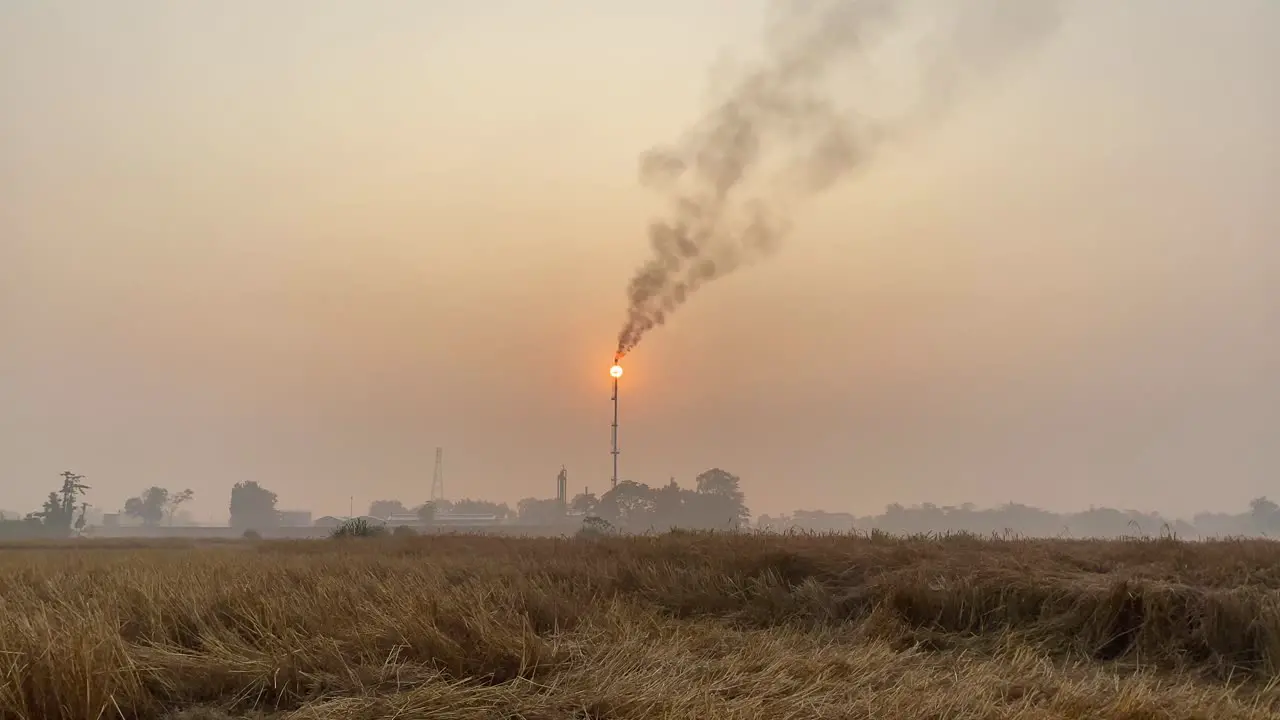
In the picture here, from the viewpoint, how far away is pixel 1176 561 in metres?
9.89

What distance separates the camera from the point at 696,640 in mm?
7000

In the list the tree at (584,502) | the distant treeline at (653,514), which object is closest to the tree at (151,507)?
the distant treeline at (653,514)

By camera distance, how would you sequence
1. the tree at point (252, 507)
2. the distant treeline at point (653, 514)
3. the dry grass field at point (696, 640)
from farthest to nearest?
1. the tree at point (252, 507)
2. the distant treeline at point (653, 514)
3. the dry grass field at point (696, 640)

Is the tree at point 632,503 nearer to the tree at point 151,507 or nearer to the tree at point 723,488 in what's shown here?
the tree at point 723,488

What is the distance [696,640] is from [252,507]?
581ft

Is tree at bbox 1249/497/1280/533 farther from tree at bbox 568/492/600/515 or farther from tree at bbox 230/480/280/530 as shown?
tree at bbox 230/480/280/530

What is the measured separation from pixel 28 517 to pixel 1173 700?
123662 millimetres

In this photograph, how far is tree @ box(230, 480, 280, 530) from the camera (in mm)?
159875

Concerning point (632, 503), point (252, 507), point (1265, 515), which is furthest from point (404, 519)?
point (1265, 515)

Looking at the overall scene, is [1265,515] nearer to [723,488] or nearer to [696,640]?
[723,488]

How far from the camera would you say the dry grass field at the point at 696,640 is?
14.6ft

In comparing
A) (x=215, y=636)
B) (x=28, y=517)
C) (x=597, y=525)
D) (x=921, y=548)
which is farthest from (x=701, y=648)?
(x=28, y=517)

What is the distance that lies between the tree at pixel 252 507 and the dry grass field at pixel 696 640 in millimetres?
A: 167808

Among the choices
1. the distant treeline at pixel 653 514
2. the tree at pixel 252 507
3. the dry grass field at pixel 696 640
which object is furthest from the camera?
the tree at pixel 252 507
